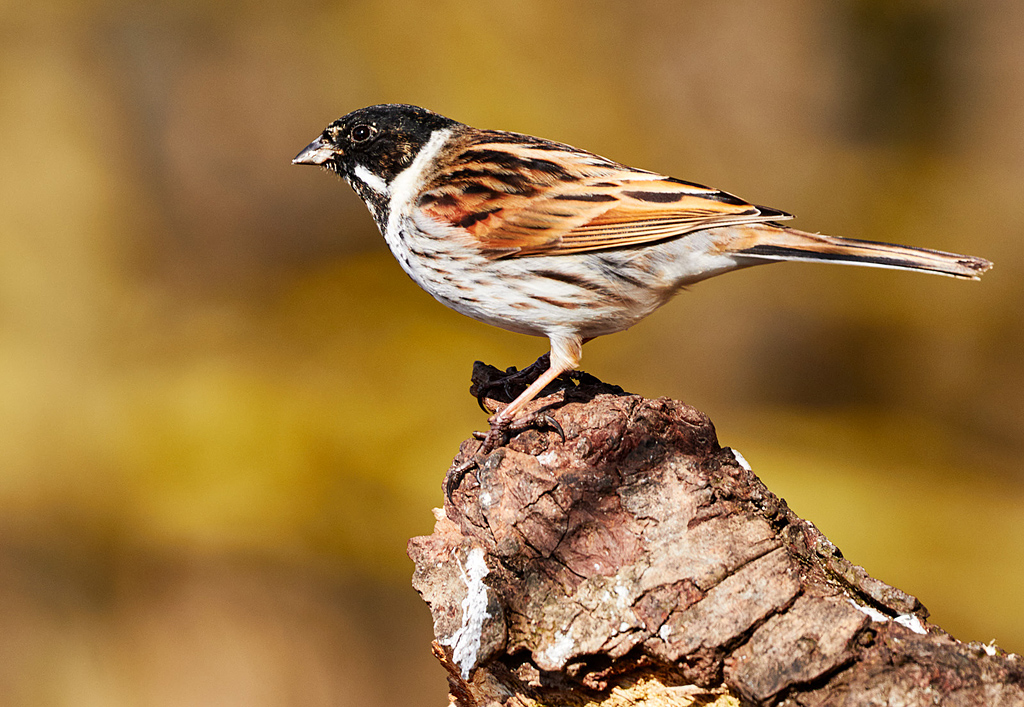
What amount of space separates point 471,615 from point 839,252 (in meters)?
1.92

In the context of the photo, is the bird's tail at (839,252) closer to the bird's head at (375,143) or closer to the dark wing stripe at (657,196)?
the dark wing stripe at (657,196)

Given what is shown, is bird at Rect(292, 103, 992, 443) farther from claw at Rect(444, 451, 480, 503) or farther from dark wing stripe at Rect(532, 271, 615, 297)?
claw at Rect(444, 451, 480, 503)

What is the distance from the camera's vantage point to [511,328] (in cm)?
381

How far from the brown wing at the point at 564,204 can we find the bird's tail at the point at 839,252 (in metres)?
0.08

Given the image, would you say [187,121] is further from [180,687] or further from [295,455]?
[180,687]

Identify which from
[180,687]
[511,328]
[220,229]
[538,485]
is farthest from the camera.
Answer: [220,229]

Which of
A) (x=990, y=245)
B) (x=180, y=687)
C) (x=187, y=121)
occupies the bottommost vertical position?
(x=180, y=687)

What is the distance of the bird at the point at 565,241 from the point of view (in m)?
3.56

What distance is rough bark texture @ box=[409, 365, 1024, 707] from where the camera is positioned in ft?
7.80

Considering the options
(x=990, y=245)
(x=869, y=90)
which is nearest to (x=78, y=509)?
(x=869, y=90)

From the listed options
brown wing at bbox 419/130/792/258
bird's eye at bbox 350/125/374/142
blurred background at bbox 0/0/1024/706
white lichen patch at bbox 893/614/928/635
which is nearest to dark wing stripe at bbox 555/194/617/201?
brown wing at bbox 419/130/792/258

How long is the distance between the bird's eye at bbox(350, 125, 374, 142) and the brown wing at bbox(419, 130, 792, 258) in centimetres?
41

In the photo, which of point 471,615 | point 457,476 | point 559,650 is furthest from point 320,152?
point 559,650

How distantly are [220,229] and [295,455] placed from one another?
2.10 m
